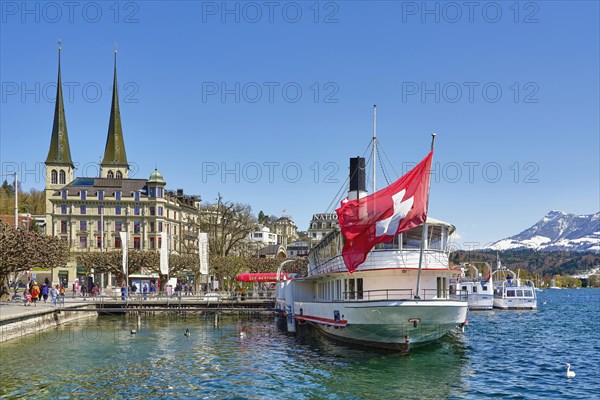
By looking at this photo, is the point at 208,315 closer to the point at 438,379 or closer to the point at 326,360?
the point at 326,360

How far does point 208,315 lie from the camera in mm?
65188

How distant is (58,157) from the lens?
110250 mm

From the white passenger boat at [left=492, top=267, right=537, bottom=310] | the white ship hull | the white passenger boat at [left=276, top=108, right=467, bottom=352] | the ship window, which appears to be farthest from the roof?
the white ship hull

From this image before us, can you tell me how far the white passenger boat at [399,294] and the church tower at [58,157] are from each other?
81.0m

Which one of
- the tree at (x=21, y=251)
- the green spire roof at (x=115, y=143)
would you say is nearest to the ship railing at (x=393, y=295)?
the tree at (x=21, y=251)

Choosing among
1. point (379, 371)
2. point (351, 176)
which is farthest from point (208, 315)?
point (379, 371)

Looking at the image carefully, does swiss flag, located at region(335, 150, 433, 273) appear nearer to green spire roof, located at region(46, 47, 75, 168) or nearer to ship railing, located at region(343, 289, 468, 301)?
ship railing, located at region(343, 289, 468, 301)

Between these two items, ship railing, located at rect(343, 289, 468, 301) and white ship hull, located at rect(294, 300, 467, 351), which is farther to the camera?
ship railing, located at rect(343, 289, 468, 301)

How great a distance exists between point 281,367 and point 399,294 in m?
7.34

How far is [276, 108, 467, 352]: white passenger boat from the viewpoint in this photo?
1270 inches

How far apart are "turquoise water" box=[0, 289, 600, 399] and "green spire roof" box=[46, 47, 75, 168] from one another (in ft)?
224

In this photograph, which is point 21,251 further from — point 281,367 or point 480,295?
point 480,295

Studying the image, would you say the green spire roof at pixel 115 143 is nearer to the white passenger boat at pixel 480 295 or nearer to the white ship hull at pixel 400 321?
the white passenger boat at pixel 480 295

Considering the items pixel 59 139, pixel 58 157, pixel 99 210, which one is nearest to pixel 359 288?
pixel 99 210
